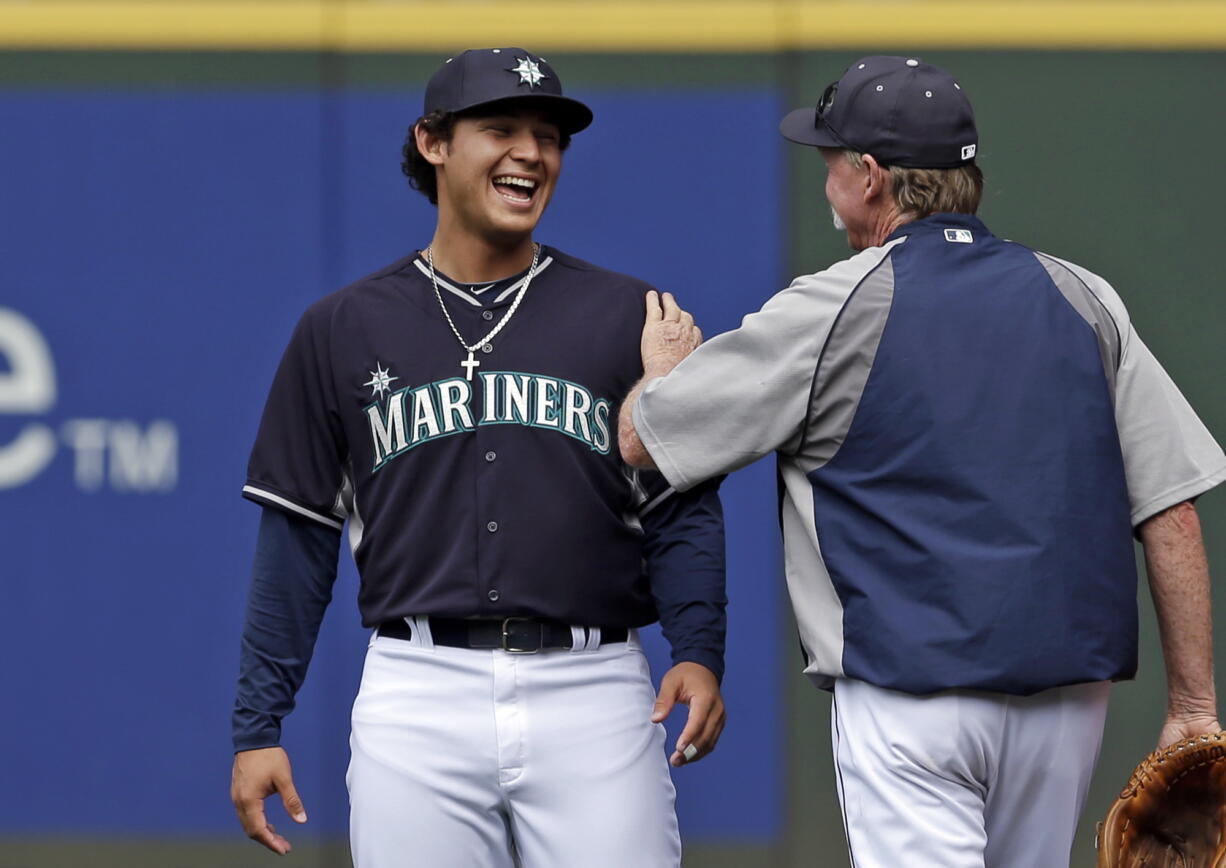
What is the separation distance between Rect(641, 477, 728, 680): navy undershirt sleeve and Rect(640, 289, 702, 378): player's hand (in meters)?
0.21

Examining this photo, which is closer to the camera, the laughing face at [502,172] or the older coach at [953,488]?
the older coach at [953,488]

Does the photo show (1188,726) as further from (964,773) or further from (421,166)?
(421,166)

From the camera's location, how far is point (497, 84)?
8.73ft

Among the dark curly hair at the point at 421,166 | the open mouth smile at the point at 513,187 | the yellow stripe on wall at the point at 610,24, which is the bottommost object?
the open mouth smile at the point at 513,187

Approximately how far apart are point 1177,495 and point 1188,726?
1.10 ft

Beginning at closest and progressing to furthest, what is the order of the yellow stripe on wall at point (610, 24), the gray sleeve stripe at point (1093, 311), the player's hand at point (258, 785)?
1. the gray sleeve stripe at point (1093, 311)
2. the player's hand at point (258, 785)
3. the yellow stripe on wall at point (610, 24)

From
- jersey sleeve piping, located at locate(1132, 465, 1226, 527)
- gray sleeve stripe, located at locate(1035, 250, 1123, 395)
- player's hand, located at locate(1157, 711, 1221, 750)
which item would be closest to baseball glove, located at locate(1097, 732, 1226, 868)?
player's hand, located at locate(1157, 711, 1221, 750)

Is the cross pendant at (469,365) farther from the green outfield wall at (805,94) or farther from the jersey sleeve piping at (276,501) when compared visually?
the green outfield wall at (805,94)

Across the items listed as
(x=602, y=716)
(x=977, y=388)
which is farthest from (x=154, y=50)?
(x=977, y=388)

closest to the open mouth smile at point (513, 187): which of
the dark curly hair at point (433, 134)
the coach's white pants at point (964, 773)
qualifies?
the dark curly hair at point (433, 134)

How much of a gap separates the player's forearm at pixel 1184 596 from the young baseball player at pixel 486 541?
67cm

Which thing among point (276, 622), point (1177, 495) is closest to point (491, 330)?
point (276, 622)

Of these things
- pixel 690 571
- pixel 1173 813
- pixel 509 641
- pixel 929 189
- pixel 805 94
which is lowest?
pixel 1173 813

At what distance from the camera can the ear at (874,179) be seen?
243cm
